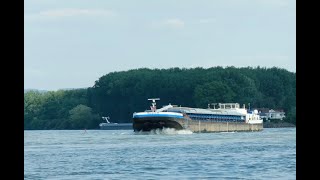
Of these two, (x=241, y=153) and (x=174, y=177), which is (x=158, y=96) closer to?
(x=241, y=153)

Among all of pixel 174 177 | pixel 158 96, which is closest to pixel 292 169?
pixel 174 177

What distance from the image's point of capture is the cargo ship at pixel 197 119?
71.4m

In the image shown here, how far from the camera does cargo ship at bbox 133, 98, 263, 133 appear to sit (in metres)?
71.4

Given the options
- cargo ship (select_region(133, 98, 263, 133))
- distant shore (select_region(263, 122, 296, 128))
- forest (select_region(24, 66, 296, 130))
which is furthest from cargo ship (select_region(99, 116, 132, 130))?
distant shore (select_region(263, 122, 296, 128))

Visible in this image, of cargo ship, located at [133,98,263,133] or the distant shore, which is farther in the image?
the distant shore

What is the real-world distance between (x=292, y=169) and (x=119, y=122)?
89589 mm

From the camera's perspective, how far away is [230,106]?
313 ft

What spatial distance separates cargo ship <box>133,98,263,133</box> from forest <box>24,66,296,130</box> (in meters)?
11.1

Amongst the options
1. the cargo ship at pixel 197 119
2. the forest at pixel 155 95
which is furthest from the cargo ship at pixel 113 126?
the cargo ship at pixel 197 119

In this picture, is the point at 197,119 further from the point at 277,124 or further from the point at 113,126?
the point at 277,124

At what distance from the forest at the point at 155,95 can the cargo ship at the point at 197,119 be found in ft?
36.4

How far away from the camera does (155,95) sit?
110 metres

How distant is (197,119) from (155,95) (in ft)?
93.5

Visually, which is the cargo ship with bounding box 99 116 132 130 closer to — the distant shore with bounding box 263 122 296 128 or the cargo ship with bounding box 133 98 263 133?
the cargo ship with bounding box 133 98 263 133
